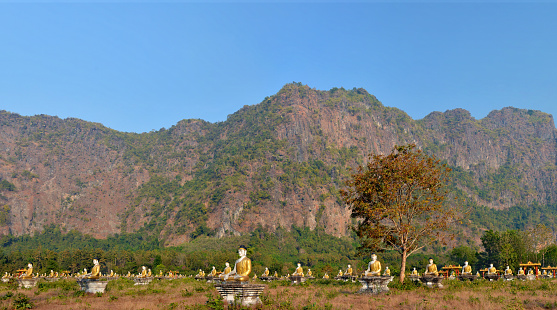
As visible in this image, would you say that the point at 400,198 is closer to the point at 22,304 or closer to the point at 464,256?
the point at 22,304

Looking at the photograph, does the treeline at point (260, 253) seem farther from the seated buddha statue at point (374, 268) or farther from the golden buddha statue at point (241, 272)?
the golden buddha statue at point (241, 272)

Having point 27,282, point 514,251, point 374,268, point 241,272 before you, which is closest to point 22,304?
point 241,272

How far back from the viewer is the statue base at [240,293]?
16.9 meters

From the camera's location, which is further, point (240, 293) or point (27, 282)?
point (27, 282)

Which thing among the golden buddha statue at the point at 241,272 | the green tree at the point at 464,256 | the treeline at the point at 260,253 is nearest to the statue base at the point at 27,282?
the golden buddha statue at the point at 241,272

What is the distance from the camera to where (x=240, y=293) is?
16969 mm

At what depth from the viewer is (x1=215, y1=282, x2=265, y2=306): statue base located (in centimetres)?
1692

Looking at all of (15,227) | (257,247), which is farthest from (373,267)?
(15,227)

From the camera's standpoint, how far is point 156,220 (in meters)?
198

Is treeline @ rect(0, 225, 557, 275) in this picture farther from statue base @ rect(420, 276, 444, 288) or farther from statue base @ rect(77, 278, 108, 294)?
statue base @ rect(420, 276, 444, 288)

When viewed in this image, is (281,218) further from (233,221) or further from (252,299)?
(252,299)

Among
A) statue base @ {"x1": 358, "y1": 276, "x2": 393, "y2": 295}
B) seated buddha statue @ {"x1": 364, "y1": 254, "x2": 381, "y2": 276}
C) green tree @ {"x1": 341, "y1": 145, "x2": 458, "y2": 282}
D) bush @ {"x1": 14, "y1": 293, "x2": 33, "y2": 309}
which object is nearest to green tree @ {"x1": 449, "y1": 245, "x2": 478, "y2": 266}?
green tree @ {"x1": 341, "y1": 145, "x2": 458, "y2": 282}

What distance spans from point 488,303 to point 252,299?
9.80 metres

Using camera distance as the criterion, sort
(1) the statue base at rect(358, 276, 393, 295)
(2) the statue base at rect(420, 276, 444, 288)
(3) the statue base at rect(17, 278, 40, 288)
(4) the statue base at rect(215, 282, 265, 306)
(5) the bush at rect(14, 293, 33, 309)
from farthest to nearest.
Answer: (3) the statue base at rect(17, 278, 40, 288), (2) the statue base at rect(420, 276, 444, 288), (1) the statue base at rect(358, 276, 393, 295), (5) the bush at rect(14, 293, 33, 309), (4) the statue base at rect(215, 282, 265, 306)
